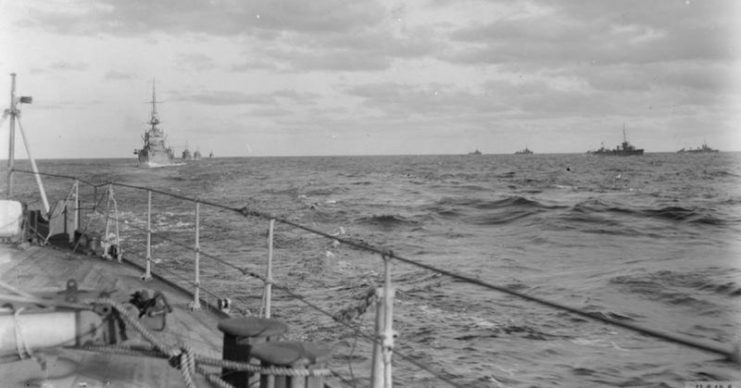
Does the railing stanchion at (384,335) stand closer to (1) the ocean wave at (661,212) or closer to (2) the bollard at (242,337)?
(2) the bollard at (242,337)

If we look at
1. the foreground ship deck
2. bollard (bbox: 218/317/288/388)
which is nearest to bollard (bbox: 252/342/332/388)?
bollard (bbox: 218/317/288/388)

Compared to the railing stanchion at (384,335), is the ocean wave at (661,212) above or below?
below

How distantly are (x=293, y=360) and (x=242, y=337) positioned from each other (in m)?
0.64

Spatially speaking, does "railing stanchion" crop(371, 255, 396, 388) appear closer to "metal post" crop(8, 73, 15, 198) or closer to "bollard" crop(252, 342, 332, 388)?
"bollard" crop(252, 342, 332, 388)

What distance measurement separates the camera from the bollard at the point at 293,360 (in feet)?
10.7

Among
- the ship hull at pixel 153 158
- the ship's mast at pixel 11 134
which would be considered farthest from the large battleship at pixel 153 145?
the ship's mast at pixel 11 134

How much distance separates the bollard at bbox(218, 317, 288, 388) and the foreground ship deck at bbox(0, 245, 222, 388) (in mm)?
Result: 371

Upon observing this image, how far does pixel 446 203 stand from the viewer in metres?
41.2

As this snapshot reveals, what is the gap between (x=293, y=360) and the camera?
10.6 feet

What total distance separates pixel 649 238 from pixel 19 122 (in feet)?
81.3

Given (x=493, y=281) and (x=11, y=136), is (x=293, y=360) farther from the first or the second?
(x=493, y=281)

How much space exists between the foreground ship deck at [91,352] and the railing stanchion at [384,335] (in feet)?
4.98

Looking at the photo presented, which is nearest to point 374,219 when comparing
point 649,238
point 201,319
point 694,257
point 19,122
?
point 649,238

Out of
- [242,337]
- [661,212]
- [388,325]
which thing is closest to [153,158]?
[661,212]
